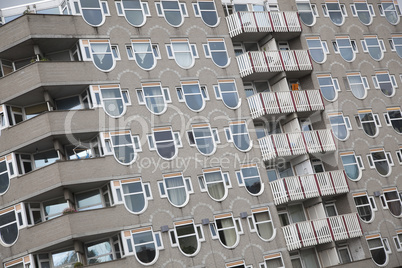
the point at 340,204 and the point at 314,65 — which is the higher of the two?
the point at 314,65

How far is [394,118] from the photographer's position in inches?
1694

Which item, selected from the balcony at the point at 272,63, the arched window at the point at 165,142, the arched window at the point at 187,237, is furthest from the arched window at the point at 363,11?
the arched window at the point at 187,237

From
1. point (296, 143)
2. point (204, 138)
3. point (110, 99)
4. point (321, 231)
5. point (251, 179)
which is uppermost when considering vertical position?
point (110, 99)

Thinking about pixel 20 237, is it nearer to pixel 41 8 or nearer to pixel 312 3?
pixel 41 8

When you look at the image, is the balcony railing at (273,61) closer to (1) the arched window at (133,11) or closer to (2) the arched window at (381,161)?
(1) the arched window at (133,11)

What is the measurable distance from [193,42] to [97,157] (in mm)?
9845

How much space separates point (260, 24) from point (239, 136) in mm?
7639

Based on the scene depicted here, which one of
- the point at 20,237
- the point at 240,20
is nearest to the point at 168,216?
the point at 20,237

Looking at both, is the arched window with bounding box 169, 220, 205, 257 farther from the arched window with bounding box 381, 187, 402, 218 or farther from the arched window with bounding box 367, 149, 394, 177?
the arched window with bounding box 367, 149, 394, 177

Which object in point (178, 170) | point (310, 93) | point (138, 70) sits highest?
point (138, 70)

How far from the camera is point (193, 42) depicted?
3919cm

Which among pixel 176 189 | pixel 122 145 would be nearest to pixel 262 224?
pixel 176 189

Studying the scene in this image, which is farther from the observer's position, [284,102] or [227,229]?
[284,102]

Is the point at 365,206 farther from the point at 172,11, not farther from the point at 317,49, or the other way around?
the point at 172,11
